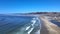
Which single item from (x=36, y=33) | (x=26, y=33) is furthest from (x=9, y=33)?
(x=36, y=33)

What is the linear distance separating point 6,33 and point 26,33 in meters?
3.70

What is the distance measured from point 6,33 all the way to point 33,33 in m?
5.11

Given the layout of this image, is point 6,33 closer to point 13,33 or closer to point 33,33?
point 13,33

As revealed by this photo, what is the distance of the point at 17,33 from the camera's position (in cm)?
2420

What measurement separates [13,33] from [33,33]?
12.5 ft

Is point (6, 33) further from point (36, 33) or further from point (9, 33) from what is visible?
point (36, 33)

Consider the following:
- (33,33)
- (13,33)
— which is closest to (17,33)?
(13,33)

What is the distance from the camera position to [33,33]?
24641 mm

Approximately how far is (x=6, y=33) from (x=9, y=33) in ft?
1.80

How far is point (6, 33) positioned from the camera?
2373 cm

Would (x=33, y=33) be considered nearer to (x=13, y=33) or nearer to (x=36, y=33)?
(x=36, y=33)

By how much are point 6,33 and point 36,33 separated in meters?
5.71

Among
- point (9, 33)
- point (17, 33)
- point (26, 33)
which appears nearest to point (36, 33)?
point (26, 33)

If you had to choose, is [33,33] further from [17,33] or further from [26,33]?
[17,33]
